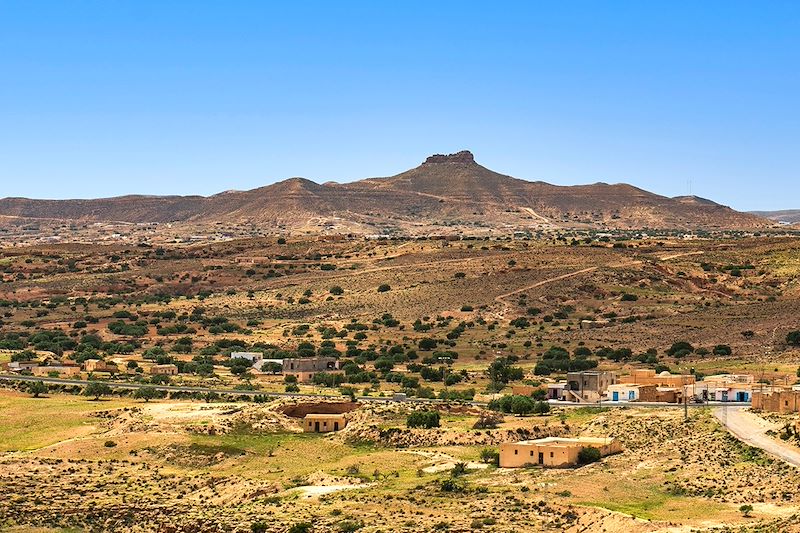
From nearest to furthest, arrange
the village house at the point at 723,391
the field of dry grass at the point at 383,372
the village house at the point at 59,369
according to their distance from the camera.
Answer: the field of dry grass at the point at 383,372, the village house at the point at 723,391, the village house at the point at 59,369

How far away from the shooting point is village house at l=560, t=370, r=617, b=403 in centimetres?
8169

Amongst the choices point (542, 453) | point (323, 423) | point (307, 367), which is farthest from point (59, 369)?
point (542, 453)

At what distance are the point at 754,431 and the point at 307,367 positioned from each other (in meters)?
43.0

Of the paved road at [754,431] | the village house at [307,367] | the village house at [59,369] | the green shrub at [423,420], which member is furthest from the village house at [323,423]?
the village house at [59,369]

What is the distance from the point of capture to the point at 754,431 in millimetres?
63875

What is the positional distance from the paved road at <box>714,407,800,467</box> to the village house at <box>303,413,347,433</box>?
19.2m

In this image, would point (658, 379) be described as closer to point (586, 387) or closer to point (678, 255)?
point (586, 387)

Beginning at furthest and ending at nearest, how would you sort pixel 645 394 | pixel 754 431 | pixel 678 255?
1. pixel 678 255
2. pixel 645 394
3. pixel 754 431

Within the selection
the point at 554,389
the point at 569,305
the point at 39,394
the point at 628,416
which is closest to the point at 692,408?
the point at 628,416

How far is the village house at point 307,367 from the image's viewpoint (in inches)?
3894

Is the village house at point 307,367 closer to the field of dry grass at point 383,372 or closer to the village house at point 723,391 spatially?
the field of dry grass at point 383,372

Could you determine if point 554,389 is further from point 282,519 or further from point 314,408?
point 282,519

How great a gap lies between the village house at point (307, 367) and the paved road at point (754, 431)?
35.7 m

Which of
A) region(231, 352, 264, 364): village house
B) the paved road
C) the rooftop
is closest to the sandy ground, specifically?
the rooftop
